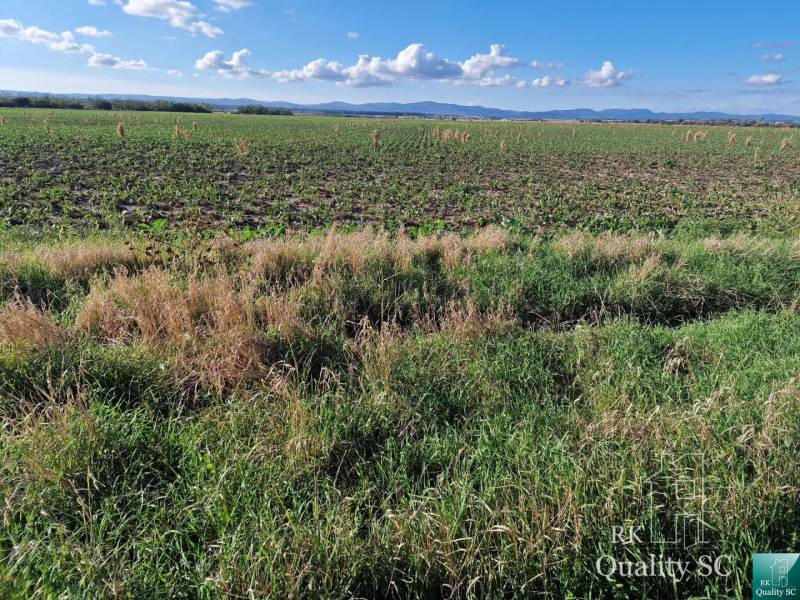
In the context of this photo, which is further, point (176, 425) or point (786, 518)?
point (176, 425)

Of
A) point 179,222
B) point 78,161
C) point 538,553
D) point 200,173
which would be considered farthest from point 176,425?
point 78,161

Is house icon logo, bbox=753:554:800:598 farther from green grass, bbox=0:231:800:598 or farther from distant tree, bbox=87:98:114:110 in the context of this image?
distant tree, bbox=87:98:114:110

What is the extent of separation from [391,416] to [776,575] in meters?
2.40

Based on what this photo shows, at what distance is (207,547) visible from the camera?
243 centimetres

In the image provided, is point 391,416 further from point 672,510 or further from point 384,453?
point 672,510

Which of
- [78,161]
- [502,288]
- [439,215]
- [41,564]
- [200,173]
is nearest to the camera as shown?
[41,564]

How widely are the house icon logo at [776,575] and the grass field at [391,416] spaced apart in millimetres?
54

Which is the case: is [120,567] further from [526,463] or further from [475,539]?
[526,463]

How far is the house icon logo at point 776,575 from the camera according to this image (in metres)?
2.21

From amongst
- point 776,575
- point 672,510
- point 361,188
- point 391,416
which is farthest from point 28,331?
point 361,188

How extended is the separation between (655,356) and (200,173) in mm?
18711

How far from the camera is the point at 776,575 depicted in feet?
7.43

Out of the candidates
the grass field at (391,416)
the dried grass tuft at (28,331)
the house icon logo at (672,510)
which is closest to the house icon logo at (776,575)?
the grass field at (391,416)

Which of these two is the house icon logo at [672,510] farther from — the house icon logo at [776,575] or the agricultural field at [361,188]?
the agricultural field at [361,188]
